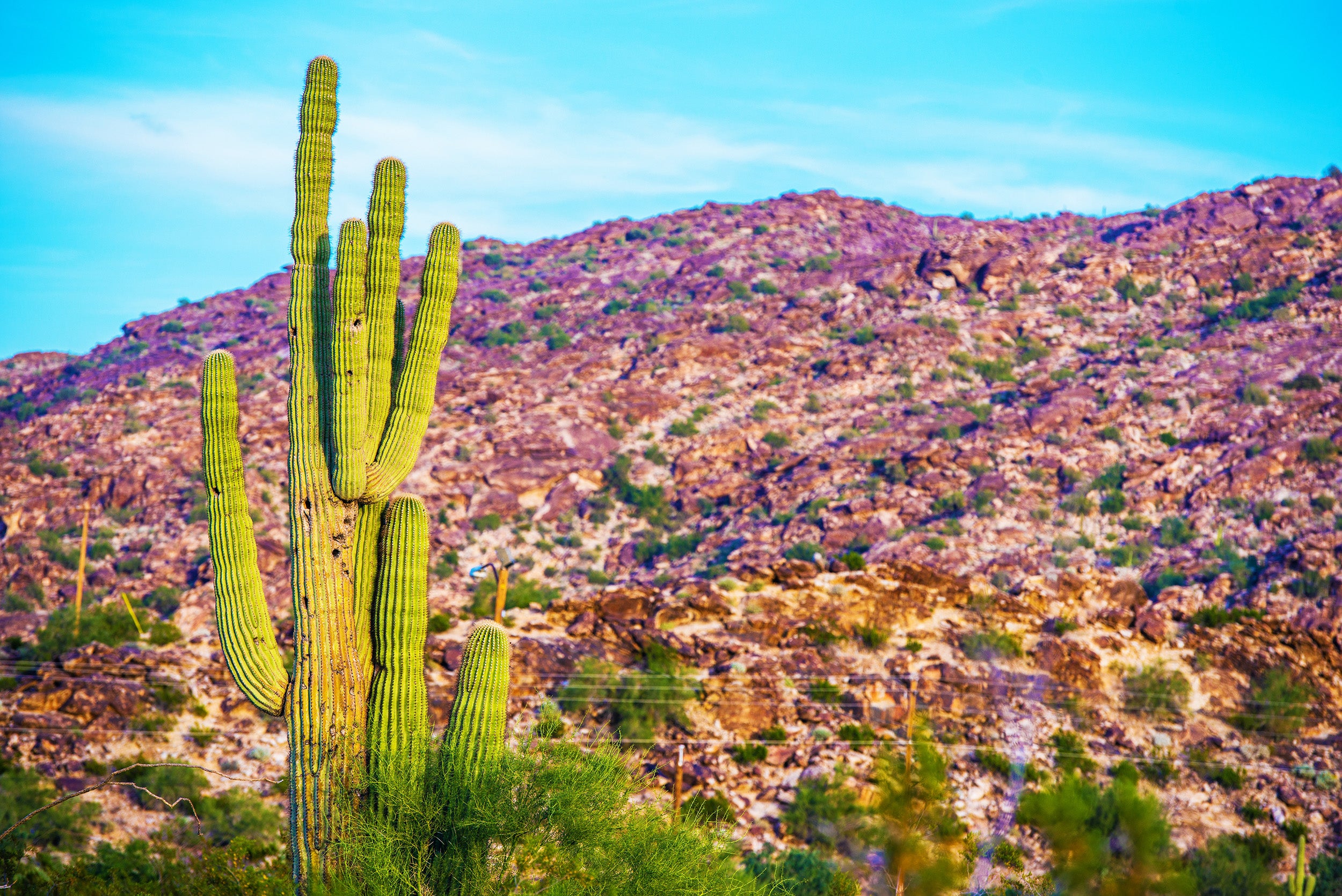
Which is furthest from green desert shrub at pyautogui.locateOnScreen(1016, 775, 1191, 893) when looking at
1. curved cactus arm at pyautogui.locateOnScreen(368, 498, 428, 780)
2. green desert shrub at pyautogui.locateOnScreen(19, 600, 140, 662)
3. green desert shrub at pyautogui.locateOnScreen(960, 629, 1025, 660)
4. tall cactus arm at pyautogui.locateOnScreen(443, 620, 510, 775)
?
green desert shrub at pyautogui.locateOnScreen(19, 600, 140, 662)

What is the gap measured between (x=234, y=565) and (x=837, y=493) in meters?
30.7

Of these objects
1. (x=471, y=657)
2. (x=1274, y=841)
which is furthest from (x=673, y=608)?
(x=471, y=657)

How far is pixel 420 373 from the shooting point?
11188 millimetres

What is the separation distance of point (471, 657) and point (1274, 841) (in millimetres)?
15710

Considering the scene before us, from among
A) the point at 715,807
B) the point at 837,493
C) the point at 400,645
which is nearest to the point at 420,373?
the point at 400,645

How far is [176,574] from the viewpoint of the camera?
37.2m

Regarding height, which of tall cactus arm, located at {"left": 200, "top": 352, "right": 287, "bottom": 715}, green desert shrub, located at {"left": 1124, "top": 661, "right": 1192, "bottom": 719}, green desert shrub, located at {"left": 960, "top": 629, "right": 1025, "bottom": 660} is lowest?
green desert shrub, located at {"left": 1124, "top": 661, "right": 1192, "bottom": 719}

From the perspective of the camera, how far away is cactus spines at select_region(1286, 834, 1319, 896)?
669 inches

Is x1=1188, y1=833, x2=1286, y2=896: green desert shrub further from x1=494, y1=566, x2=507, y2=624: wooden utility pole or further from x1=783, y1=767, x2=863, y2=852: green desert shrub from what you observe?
x1=494, y1=566, x2=507, y2=624: wooden utility pole

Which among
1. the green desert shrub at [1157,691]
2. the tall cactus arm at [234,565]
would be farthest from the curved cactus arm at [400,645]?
the green desert shrub at [1157,691]

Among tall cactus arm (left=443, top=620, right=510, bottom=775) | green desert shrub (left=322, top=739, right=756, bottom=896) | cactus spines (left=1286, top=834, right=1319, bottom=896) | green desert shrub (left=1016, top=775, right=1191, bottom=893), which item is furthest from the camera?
cactus spines (left=1286, top=834, right=1319, bottom=896)

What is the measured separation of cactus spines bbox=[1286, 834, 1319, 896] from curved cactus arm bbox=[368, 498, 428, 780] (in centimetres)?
1385

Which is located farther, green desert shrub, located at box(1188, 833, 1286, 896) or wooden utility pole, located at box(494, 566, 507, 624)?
wooden utility pole, located at box(494, 566, 507, 624)

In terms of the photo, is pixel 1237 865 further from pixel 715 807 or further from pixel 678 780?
pixel 678 780
